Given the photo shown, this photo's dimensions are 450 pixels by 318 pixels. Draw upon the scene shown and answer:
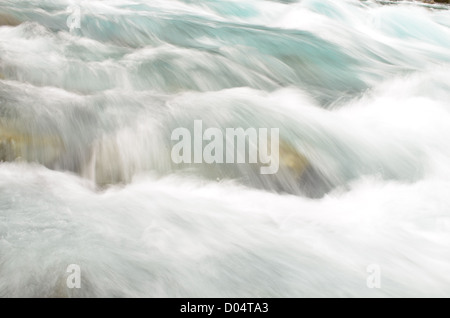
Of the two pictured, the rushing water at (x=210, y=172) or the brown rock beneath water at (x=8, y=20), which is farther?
the brown rock beneath water at (x=8, y=20)

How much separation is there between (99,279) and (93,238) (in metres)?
0.43

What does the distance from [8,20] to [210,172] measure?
18.2ft

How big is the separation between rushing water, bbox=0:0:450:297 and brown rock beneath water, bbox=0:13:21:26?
0.04 m

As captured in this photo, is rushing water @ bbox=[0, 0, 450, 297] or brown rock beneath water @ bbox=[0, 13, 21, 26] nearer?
rushing water @ bbox=[0, 0, 450, 297]

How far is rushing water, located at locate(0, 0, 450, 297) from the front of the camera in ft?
9.58

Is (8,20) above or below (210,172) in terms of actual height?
above

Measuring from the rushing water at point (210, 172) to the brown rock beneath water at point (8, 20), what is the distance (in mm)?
42

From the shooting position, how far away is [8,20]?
734cm

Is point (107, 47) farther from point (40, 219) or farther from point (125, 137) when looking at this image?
point (40, 219)

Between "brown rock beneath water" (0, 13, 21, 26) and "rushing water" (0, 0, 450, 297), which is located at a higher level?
"brown rock beneath water" (0, 13, 21, 26)

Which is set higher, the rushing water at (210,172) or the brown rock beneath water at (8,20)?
the brown rock beneath water at (8,20)

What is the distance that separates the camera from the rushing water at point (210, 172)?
2.92m

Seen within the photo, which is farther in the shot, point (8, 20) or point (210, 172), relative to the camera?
point (8, 20)

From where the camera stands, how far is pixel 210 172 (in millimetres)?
4074
